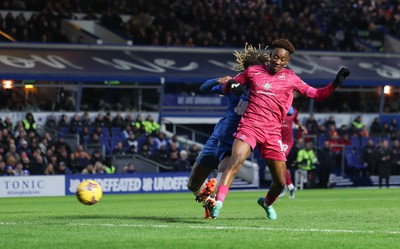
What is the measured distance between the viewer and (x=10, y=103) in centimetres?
3838

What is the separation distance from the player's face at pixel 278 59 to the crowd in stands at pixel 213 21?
27.2m

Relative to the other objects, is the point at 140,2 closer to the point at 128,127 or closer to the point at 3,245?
the point at 128,127

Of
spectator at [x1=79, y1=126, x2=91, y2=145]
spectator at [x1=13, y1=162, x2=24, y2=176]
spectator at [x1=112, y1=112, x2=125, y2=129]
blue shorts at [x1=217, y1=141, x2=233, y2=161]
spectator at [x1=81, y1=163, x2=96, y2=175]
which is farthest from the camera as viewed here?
spectator at [x1=112, y1=112, x2=125, y2=129]

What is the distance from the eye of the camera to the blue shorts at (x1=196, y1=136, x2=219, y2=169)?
48.8 ft

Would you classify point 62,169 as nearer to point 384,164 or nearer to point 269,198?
point 384,164

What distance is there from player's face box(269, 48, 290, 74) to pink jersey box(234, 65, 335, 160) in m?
0.09

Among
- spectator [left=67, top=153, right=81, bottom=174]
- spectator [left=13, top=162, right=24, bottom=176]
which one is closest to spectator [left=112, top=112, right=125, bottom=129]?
spectator [left=67, top=153, right=81, bottom=174]

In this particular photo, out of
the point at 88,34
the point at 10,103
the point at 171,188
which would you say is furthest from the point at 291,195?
the point at 88,34

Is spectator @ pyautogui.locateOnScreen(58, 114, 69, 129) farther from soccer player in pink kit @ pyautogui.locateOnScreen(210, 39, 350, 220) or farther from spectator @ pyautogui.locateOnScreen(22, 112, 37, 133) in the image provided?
soccer player in pink kit @ pyautogui.locateOnScreen(210, 39, 350, 220)

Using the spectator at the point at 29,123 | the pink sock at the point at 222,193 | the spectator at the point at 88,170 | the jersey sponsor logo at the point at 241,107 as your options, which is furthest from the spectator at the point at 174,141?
the pink sock at the point at 222,193

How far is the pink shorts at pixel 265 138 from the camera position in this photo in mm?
13578

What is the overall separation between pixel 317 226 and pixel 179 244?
10.0ft

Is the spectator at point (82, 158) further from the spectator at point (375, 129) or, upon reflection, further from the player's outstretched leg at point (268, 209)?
the player's outstretched leg at point (268, 209)

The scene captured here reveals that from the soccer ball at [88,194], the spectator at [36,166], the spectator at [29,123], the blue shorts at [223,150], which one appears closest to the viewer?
the blue shorts at [223,150]
